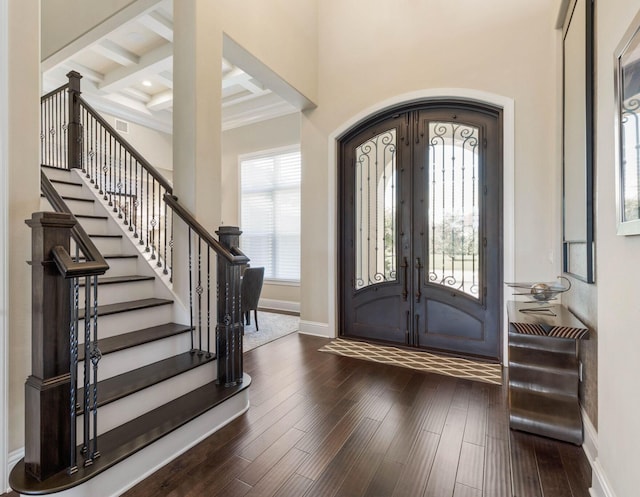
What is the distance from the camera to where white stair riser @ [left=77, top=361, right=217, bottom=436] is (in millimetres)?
1756

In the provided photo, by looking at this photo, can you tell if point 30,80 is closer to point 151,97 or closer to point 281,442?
point 281,442

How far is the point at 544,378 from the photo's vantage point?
205cm

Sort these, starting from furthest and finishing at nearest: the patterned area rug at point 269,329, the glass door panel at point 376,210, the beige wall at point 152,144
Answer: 1. the beige wall at point 152,144
2. the patterned area rug at point 269,329
3. the glass door panel at point 376,210

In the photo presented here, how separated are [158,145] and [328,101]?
456 centimetres

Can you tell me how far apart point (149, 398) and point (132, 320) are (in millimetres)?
729

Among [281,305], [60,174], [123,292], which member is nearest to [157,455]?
[123,292]

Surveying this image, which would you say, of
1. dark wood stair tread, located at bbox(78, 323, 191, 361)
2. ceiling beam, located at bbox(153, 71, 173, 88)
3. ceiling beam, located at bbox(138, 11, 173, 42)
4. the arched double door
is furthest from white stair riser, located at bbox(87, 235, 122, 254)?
ceiling beam, located at bbox(153, 71, 173, 88)

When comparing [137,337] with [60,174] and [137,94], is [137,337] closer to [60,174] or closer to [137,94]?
[60,174]

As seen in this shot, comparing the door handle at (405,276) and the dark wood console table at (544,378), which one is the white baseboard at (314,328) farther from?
the dark wood console table at (544,378)

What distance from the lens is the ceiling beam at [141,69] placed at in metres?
4.68

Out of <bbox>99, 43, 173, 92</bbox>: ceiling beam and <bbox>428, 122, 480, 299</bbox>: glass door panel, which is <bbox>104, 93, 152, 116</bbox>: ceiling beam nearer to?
<bbox>99, 43, 173, 92</bbox>: ceiling beam

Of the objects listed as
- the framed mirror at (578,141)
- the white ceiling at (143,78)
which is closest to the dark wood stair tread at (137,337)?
the framed mirror at (578,141)

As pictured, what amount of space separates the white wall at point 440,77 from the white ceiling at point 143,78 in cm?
120

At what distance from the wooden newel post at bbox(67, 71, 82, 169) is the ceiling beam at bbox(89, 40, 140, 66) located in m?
0.79
